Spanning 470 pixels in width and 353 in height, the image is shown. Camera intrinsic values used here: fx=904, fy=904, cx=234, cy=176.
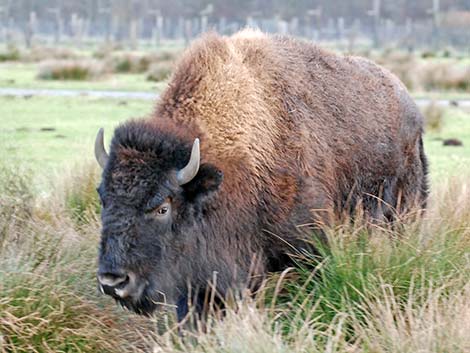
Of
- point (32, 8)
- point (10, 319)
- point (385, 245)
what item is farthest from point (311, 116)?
point (32, 8)

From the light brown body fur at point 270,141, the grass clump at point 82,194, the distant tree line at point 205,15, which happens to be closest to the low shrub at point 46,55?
the distant tree line at point 205,15

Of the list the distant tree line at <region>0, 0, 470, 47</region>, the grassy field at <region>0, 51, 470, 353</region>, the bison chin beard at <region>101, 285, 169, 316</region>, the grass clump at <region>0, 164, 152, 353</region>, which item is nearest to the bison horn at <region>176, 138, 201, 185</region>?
the bison chin beard at <region>101, 285, 169, 316</region>

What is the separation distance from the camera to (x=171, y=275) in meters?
6.44

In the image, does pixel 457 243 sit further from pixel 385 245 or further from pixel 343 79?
pixel 343 79

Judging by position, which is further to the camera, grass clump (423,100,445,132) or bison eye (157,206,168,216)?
grass clump (423,100,445,132)

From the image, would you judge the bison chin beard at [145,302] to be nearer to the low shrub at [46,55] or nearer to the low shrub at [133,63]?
the low shrub at [133,63]

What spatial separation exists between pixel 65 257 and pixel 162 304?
1.05m

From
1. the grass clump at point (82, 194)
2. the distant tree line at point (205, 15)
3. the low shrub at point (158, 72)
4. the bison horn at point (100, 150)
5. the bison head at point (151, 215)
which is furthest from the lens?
the distant tree line at point (205, 15)

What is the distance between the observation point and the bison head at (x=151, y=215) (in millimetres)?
6094

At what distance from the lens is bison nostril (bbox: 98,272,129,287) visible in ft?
19.5

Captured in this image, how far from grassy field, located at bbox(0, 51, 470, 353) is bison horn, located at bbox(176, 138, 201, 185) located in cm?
94

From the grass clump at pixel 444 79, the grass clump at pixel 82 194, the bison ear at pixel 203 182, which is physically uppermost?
the bison ear at pixel 203 182

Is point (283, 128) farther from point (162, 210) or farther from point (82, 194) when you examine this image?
point (82, 194)

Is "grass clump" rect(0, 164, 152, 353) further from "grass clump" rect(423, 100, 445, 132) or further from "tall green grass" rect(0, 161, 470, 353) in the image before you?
"grass clump" rect(423, 100, 445, 132)
